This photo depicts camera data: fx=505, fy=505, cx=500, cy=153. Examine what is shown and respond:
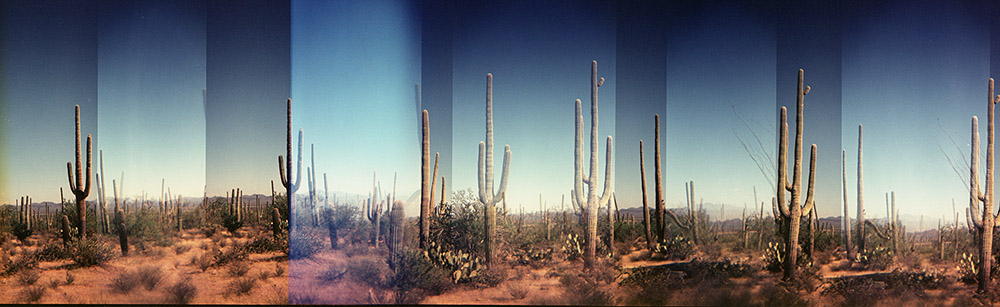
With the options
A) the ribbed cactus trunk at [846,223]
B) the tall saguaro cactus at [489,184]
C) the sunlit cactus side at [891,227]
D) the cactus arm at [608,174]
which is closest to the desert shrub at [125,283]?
the tall saguaro cactus at [489,184]

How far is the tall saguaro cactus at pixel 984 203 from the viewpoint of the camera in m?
6.77

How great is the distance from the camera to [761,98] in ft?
23.7

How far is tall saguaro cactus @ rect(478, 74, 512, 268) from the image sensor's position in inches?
282

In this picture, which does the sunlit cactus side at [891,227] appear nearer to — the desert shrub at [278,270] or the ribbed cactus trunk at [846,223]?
the ribbed cactus trunk at [846,223]

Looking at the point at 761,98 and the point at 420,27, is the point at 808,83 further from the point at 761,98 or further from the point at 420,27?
the point at 420,27

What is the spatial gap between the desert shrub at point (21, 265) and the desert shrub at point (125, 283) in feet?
4.40

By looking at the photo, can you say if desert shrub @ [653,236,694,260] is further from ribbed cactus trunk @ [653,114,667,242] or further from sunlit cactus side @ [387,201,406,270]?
sunlit cactus side @ [387,201,406,270]

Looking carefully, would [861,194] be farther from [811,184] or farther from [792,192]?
[792,192]

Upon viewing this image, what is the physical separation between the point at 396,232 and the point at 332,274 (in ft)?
3.64

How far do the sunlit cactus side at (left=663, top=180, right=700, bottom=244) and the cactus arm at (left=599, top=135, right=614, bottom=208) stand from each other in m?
1.10

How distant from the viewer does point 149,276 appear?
7215mm

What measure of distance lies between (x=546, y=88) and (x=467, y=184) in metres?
1.87

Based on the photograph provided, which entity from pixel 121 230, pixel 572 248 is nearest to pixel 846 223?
pixel 572 248

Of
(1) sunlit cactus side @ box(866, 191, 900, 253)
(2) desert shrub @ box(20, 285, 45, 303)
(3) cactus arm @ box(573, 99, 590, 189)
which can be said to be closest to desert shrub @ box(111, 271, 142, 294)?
(2) desert shrub @ box(20, 285, 45, 303)
